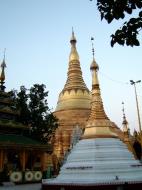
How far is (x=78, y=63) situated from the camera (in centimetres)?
4597

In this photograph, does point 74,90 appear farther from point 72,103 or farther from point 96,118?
point 96,118

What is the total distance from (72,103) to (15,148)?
21811 millimetres

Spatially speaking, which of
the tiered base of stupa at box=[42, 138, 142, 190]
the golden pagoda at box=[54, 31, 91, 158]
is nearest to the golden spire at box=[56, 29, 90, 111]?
the golden pagoda at box=[54, 31, 91, 158]

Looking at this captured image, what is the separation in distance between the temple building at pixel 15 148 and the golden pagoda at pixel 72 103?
10.1 metres

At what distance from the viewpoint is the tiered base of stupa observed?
13930 millimetres

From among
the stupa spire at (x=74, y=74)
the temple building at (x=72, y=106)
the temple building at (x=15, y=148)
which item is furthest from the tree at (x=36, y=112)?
the stupa spire at (x=74, y=74)

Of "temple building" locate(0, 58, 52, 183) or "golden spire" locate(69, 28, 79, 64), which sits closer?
"temple building" locate(0, 58, 52, 183)

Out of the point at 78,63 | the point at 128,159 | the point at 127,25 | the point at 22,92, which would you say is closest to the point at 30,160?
the point at 22,92

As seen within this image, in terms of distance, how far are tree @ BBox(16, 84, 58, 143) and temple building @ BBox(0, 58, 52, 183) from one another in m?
1.09

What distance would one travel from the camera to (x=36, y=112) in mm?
29922

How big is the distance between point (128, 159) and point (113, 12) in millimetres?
13172

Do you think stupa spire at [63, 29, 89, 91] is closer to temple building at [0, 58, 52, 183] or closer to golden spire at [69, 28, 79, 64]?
golden spire at [69, 28, 79, 64]

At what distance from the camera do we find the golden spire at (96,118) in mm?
18984

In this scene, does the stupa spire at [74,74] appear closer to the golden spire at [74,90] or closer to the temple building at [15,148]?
the golden spire at [74,90]
